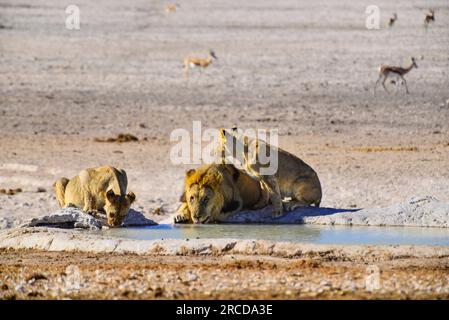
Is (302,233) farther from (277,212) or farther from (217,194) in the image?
(217,194)

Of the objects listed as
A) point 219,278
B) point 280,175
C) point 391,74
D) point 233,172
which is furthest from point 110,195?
point 391,74

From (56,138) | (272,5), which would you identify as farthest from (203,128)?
(272,5)

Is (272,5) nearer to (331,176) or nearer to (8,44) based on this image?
(8,44)

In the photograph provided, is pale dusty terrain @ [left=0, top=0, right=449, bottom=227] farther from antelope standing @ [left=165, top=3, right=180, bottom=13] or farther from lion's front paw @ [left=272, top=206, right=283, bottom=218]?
lion's front paw @ [left=272, top=206, right=283, bottom=218]

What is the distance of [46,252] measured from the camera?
10367 millimetres

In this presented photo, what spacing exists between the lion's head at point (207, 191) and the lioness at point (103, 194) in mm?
527

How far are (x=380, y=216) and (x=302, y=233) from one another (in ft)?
2.84

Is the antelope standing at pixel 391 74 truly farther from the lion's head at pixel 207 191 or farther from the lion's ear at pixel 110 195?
the lion's ear at pixel 110 195

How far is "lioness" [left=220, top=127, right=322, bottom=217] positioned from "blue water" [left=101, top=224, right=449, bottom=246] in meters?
0.44

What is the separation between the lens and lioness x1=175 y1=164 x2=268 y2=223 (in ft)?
37.4

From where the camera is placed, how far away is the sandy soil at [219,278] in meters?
8.13

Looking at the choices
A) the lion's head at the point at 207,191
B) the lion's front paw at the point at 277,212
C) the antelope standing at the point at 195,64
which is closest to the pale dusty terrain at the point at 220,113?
the antelope standing at the point at 195,64
